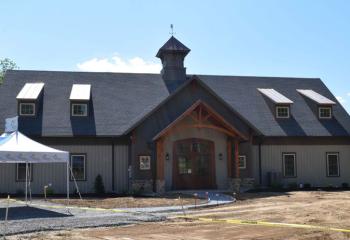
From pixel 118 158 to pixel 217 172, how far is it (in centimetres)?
522

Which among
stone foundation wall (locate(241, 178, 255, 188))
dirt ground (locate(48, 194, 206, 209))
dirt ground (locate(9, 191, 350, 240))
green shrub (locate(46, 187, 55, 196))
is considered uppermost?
stone foundation wall (locate(241, 178, 255, 188))

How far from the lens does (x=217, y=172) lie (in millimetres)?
26172

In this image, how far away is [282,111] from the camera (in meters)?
29.7

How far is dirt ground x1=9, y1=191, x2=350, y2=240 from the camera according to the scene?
11.6 meters

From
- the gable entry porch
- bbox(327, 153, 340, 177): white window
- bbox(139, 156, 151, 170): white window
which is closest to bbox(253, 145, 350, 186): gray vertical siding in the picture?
bbox(327, 153, 340, 177): white window

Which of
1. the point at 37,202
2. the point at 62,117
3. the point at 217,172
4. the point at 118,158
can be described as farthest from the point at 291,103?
the point at 37,202

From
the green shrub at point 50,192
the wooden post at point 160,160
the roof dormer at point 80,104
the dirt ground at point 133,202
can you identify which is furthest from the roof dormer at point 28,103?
the wooden post at point 160,160

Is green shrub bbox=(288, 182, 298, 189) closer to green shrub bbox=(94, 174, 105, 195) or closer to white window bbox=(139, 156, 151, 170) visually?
white window bbox=(139, 156, 151, 170)

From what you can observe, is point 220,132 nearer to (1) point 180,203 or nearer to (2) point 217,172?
(2) point 217,172

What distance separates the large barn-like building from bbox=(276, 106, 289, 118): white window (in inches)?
2.3

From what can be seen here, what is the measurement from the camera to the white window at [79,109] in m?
26.6

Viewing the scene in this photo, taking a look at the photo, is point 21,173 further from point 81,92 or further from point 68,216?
point 68,216

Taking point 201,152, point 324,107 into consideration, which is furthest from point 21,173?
point 324,107

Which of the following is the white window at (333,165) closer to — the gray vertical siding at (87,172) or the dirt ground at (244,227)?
the dirt ground at (244,227)
